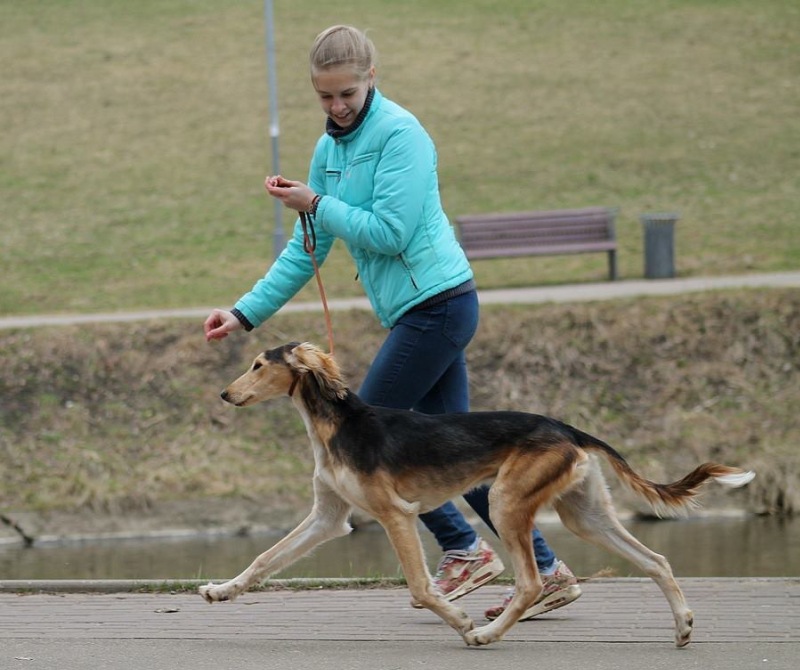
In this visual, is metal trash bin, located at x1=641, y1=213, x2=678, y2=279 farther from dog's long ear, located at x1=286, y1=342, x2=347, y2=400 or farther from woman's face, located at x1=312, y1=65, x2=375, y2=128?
→ dog's long ear, located at x1=286, y1=342, x2=347, y2=400

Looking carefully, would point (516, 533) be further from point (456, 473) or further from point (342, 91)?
point (342, 91)

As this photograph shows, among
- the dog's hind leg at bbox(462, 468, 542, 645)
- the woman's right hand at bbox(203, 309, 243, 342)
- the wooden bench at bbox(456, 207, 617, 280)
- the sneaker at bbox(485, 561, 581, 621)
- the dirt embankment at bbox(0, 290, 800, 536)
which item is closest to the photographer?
the dog's hind leg at bbox(462, 468, 542, 645)

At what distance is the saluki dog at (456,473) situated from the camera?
18.0 feet

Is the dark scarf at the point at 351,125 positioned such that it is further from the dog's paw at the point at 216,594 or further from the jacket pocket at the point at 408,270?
the dog's paw at the point at 216,594

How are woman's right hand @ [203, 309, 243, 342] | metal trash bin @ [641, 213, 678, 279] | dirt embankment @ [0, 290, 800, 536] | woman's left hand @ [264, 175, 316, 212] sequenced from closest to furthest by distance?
1. woman's left hand @ [264, 175, 316, 212]
2. woman's right hand @ [203, 309, 243, 342]
3. dirt embankment @ [0, 290, 800, 536]
4. metal trash bin @ [641, 213, 678, 279]

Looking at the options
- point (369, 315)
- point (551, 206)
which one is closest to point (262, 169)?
point (551, 206)

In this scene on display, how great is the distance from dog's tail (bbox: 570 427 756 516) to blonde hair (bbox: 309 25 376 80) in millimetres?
1803

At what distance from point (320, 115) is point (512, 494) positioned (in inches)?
971

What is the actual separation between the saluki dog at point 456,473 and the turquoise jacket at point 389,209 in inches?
19.1

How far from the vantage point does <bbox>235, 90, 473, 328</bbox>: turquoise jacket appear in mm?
5695

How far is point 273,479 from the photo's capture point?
1213cm

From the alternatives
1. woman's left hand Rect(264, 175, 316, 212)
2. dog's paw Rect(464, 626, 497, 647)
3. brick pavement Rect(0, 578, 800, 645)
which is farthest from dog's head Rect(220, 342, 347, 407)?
dog's paw Rect(464, 626, 497, 647)

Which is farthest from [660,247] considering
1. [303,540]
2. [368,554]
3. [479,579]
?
[303,540]

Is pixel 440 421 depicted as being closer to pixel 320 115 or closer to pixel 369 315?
pixel 369 315
